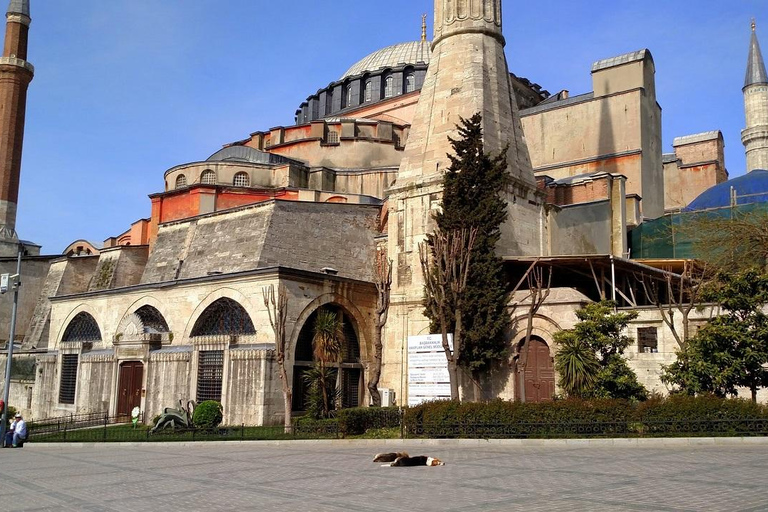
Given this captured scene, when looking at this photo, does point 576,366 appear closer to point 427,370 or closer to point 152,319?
point 427,370

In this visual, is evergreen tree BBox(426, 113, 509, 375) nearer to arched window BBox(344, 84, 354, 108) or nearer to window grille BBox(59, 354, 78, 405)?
window grille BBox(59, 354, 78, 405)

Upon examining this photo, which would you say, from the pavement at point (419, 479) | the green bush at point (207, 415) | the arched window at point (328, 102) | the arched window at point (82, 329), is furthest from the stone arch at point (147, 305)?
the arched window at point (328, 102)

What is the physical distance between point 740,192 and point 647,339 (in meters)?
13.2

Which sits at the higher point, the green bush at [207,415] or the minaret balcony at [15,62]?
the minaret balcony at [15,62]

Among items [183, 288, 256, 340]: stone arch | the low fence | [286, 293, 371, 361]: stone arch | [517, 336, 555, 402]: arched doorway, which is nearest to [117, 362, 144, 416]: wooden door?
[183, 288, 256, 340]: stone arch

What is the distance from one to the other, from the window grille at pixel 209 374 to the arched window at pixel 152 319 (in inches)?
108

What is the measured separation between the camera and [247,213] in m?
25.9

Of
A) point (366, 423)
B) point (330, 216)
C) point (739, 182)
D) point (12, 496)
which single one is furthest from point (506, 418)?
point (739, 182)

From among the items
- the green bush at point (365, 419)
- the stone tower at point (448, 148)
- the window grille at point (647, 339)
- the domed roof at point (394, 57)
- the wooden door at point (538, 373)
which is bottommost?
the green bush at point (365, 419)

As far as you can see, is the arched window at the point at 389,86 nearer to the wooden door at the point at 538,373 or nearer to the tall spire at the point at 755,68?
the tall spire at the point at 755,68

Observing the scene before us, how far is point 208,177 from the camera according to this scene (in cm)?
3434

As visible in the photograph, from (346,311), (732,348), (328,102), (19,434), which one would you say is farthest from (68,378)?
(328,102)

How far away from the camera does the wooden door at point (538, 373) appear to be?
67.2ft

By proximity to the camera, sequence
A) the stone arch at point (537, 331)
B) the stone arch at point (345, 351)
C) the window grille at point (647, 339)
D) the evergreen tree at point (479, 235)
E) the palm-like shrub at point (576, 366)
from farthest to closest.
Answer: the stone arch at point (345, 351) → the stone arch at point (537, 331) → the evergreen tree at point (479, 235) → the window grille at point (647, 339) → the palm-like shrub at point (576, 366)
